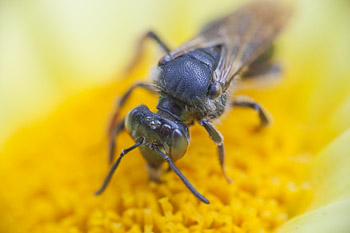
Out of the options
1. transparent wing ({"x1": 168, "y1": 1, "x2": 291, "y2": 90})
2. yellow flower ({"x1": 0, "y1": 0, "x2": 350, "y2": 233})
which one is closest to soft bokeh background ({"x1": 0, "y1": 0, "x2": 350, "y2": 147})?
yellow flower ({"x1": 0, "y1": 0, "x2": 350, "y2": 233})

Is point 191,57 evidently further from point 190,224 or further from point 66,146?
point 66,146

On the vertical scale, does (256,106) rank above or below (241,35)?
below

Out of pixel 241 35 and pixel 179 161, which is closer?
pixel 179 161

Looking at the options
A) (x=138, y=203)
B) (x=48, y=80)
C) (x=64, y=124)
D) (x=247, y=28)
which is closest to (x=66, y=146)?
(x=64, y=124)

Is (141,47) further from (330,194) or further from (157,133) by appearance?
(330,194)

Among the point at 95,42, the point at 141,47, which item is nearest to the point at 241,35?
the point at 141,47

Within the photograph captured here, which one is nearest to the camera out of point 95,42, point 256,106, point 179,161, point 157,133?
point 157,133

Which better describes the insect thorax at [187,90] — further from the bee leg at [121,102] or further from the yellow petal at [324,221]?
the yellow petal at [324,221]
